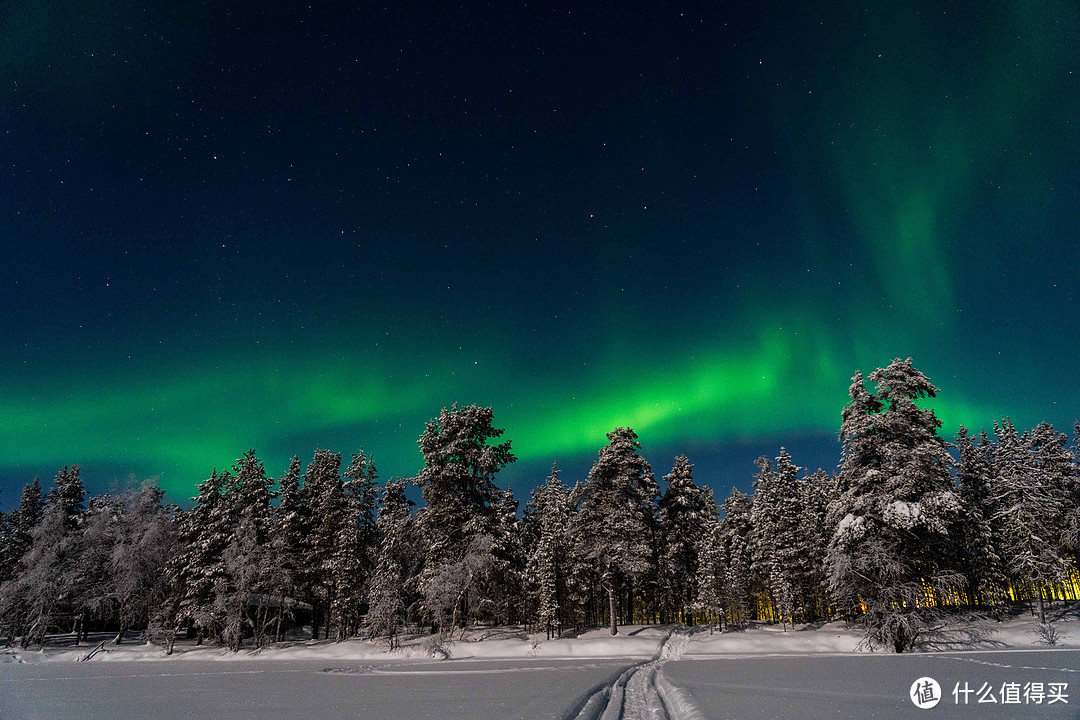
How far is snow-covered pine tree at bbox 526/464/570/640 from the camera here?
38.9 m

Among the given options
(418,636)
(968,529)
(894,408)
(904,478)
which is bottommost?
(418,636)

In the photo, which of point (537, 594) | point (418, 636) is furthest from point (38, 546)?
point (537, 594)

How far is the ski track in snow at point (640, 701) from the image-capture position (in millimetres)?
12180

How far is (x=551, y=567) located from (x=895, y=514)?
78.7 ft

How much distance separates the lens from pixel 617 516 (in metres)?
39.7

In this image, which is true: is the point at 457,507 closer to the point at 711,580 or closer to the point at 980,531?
the point at 711,580

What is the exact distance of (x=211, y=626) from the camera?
4331cm

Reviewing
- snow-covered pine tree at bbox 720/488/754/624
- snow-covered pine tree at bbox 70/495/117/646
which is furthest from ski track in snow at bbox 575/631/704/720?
snow-covered pine tree at bbox 70/495/117/646

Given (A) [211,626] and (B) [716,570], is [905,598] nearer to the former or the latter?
(B) [716,570]

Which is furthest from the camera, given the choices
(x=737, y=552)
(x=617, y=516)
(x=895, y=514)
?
(x=737, y=552)

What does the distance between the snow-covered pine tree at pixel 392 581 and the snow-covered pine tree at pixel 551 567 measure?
33.3 ft

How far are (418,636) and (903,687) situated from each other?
36.0 metres

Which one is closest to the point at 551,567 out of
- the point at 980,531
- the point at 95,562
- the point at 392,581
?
Answer: the point at 392,581

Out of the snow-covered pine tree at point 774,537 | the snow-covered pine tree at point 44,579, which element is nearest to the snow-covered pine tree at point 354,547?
the snow-covered pine tree at point 44,579
